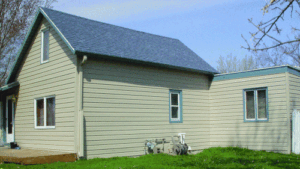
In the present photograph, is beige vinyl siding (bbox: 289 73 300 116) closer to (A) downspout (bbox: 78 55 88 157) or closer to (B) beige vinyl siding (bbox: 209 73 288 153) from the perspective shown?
(B) beige vinyl siding (bbox: 209 73 288 153)

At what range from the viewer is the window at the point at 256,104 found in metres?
12.8

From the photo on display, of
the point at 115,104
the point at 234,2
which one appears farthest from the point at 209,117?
the point at 234,2

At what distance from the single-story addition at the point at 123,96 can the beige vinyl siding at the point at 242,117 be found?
40mm

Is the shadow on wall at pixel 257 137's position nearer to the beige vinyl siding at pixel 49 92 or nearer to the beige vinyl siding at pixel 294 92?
the beige vinyl siding at pixel 294 92

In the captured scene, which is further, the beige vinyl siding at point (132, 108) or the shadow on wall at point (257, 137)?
the shadow on wall at point (257, 137)

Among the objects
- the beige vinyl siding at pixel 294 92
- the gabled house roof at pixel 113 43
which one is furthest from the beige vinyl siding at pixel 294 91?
the gabled house roof at pixel 113 43

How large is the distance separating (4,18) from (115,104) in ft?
45.9

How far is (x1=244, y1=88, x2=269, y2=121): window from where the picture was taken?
42.0 feet

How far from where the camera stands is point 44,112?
12.1m

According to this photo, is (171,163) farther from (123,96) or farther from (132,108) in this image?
(123,96)

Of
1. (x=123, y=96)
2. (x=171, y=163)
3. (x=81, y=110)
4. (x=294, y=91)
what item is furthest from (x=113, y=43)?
(x=294, y=91)

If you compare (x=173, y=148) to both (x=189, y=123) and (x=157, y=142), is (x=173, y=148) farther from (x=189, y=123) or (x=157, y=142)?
(x=189, y=123)

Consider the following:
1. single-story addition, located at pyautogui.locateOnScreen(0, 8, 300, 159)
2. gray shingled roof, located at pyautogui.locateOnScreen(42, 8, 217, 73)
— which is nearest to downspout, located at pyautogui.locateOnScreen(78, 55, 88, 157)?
single-story addition, located at pyautogui.locateOnScreen(0, 8, 300, 159)

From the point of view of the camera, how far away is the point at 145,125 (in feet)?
39.8
